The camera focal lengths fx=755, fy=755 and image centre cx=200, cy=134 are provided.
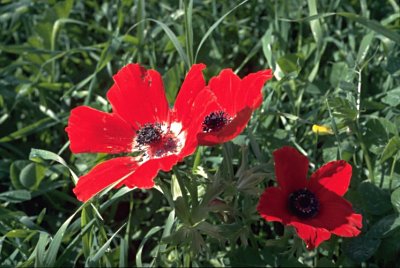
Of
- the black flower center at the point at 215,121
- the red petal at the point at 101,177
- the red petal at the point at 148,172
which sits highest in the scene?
the red petal at the point at 148,172

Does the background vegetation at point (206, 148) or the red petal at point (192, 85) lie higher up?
the red petal at point (192, 85)

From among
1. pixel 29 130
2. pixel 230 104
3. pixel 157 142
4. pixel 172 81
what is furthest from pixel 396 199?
pixel 29 130

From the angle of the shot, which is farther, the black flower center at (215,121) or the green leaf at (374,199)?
the green leaf at (374,199)

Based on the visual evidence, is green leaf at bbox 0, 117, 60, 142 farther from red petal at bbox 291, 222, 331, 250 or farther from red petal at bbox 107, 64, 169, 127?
red petal at bbox 291, 222, 331, 250

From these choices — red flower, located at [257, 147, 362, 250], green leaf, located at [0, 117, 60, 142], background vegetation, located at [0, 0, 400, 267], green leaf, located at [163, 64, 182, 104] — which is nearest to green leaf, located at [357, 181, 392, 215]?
background vegetation, located at [0, 0, 400, 267]

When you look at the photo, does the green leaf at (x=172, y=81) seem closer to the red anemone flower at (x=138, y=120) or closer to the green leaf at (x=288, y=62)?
the green leaf at (x=288, y=62)

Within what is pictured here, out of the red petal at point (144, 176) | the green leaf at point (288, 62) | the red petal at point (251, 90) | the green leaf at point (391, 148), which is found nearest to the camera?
the red petal at point (144, 176)

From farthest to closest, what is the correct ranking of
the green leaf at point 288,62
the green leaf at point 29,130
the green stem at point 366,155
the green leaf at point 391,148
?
the green leaf at point 29,130, the green leaf at point 288,62, the green stem at point 366,155, the green leaf at point 391,148

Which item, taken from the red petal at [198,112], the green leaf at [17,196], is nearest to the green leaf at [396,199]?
the red petal at [198,112]
